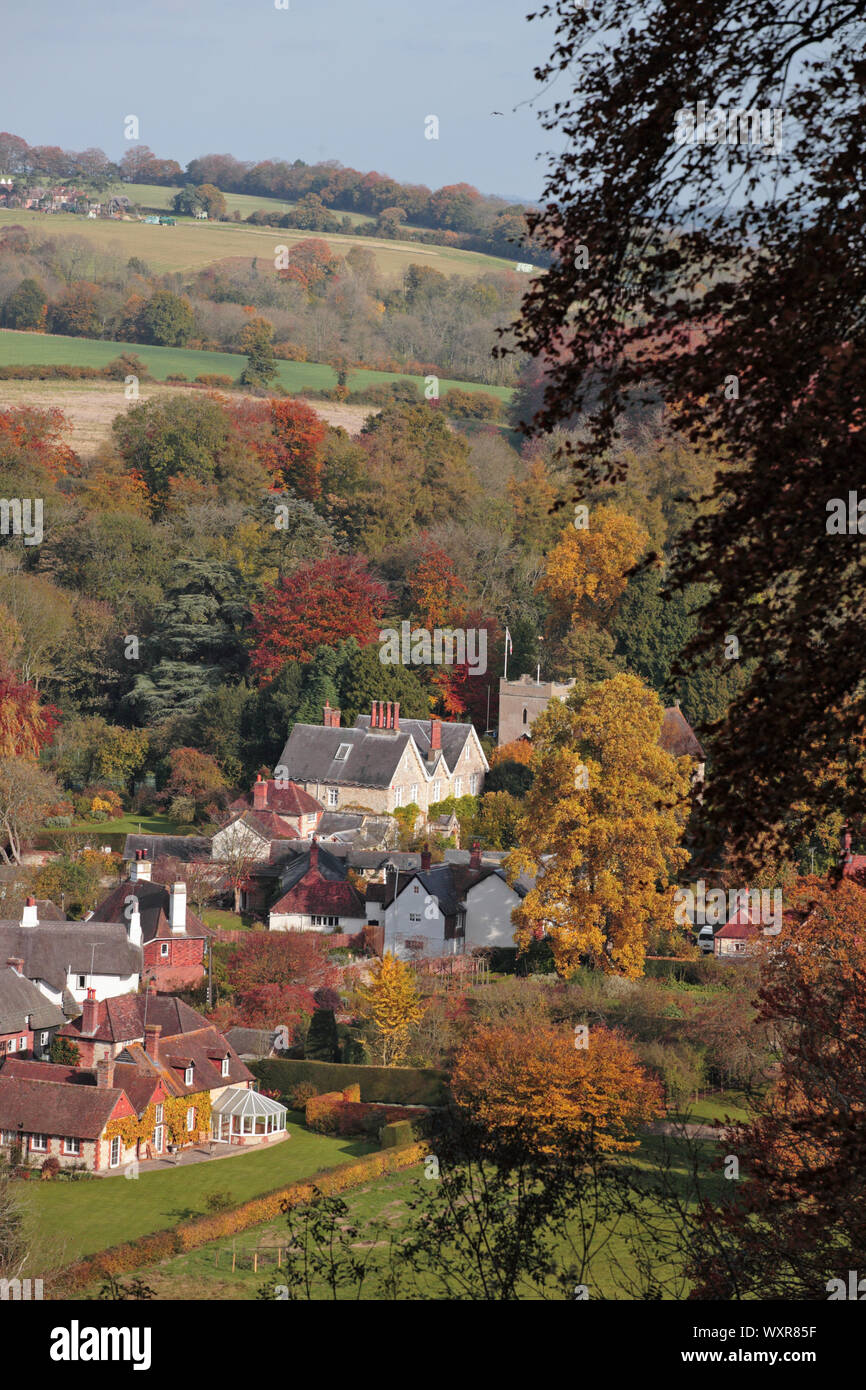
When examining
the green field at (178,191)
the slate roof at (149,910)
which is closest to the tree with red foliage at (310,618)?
the slate roof at (149,910)

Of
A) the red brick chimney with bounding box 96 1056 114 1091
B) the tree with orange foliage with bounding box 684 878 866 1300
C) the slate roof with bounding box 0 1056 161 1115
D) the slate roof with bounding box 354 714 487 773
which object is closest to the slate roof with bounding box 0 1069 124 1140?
the slate roof with bounding box 0 1056 161 1115

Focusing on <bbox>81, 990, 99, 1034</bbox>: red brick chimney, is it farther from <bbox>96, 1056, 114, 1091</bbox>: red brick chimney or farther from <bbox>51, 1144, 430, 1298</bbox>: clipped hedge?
<bbox>51, 1144, 430, 1298</bbox>: clipped hedge

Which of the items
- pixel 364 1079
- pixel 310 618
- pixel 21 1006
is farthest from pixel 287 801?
pixel 364 1079

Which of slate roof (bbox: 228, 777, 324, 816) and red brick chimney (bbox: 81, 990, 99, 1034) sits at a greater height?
slate roof (bbox: 228, 777, 324, 816)

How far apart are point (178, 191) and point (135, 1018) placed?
146 meters

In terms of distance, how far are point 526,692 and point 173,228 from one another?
104m

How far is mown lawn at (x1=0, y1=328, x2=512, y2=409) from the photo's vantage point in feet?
343

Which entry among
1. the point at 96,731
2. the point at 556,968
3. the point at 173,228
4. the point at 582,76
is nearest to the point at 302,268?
the point at 173,228

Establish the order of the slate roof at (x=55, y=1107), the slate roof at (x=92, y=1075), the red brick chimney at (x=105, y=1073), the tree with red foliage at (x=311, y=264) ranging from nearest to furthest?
the slate roof at (x=55, y=1107)
the slate roof at (x=92, y=1075)
the red brick chimney at (x=105, y=1073)
the tree with red foliage at (x=311, y=264)

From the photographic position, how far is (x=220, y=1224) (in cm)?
2847

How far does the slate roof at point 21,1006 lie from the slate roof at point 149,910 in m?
3.48

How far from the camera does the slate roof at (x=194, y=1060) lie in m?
34.7

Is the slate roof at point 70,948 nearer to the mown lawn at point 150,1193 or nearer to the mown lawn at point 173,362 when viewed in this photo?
the mown lawn at point 150,1193

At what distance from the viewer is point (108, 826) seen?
5309 centimetres
